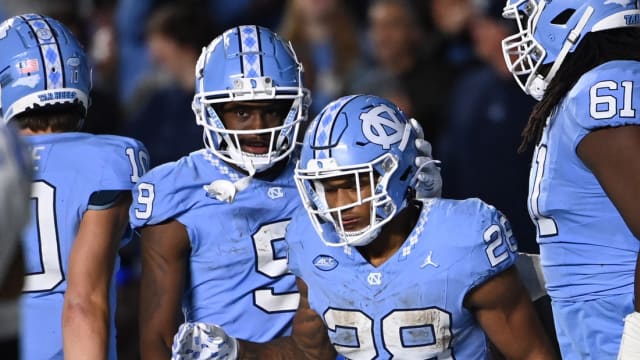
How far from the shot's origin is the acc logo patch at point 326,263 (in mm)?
3695

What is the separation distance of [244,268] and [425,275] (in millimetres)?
711

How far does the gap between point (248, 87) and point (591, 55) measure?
109cm

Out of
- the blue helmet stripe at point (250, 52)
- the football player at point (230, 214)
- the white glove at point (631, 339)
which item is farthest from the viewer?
the blue helmet stripe at point (250, 52)

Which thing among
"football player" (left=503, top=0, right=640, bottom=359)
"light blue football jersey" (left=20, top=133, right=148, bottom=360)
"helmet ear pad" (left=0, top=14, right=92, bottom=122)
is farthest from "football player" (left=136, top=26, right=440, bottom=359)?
"football player" (left=503, top=0, right=640, bottom=359)

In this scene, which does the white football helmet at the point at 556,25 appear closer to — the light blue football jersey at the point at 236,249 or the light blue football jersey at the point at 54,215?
the light blue football jersey at the point at 236,249

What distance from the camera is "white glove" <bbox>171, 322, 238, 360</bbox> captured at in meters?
3.73

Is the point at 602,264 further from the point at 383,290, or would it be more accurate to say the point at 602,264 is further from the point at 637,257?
the point at 383,290

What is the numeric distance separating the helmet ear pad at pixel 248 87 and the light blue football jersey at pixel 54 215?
1.08ft

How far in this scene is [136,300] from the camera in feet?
21.3

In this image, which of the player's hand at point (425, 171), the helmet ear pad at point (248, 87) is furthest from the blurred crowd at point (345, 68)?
the helmet ear pad at point (248, 87)

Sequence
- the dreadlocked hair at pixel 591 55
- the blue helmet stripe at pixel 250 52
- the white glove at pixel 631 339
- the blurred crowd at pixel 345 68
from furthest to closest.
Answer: the blurred crowd at pixel 345 68 → the blue helmet stripe at pixel 250 52 → the dreadlocked hair at pixel 591 55 → the white glove at pixel 631 339

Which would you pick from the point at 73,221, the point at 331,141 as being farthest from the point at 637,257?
the point at 73,221

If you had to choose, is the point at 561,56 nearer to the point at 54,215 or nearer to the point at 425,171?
the point at 425,171

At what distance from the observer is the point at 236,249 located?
407 cm
